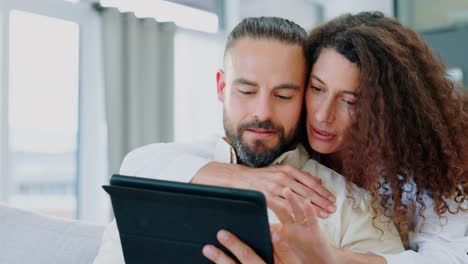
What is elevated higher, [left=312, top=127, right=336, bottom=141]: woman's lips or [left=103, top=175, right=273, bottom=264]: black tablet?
[left=312, top=127, right=336, bottom=141]: woman's lips

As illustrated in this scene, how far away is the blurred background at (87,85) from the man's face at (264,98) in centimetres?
220

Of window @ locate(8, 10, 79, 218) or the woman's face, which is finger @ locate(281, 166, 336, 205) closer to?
the woman's face

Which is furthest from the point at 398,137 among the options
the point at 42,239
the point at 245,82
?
the point at 42,239

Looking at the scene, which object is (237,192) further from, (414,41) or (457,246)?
(414,41)

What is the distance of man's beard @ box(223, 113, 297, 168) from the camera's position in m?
1.61

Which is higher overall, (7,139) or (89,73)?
(89,73)

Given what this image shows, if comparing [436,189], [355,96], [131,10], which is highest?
[131,10]

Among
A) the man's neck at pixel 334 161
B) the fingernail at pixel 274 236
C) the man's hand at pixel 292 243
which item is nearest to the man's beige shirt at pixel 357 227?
the man's neck at pixel 334 161

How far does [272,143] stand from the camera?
1.64 meters

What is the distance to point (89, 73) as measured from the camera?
12.8ft

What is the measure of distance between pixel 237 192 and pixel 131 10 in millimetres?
3330

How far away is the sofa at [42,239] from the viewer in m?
1.78

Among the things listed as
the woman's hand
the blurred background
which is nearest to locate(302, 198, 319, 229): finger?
the woman's hand

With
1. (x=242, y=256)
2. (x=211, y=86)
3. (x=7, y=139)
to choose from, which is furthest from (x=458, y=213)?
(x=211, y=86)
